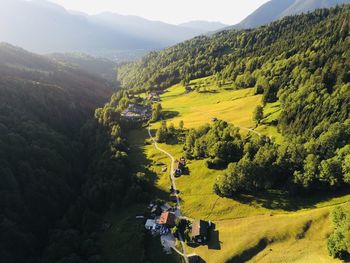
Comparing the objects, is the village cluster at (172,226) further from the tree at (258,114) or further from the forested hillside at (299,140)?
the tree at (258,114)

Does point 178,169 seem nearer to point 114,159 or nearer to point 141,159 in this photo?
point 141,159

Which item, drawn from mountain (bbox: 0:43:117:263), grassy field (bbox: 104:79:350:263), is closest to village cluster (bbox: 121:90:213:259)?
grassy field (bbox: 104:79:350:263)

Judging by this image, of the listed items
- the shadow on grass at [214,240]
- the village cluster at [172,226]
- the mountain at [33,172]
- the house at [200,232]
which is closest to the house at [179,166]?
the village cluster at [172,226]

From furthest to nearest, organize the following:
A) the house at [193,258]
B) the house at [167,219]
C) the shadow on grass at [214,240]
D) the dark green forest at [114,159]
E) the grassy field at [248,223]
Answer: the dark green forest at [114,159] < the house at [167,219] < the shadow on grass at [214,240] < the house at [193,258] < the grassy field at [248,223]

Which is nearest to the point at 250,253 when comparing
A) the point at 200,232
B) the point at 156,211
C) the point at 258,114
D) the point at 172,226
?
the point at 200,232

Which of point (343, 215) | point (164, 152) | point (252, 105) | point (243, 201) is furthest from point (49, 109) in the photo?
point (343, 215)

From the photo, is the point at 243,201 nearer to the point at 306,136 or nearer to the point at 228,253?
the point at 228,253

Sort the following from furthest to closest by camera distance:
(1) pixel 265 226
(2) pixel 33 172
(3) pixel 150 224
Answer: (2) pixel 33 172
(3) pixel 150 224
(1) pixel 265 226
